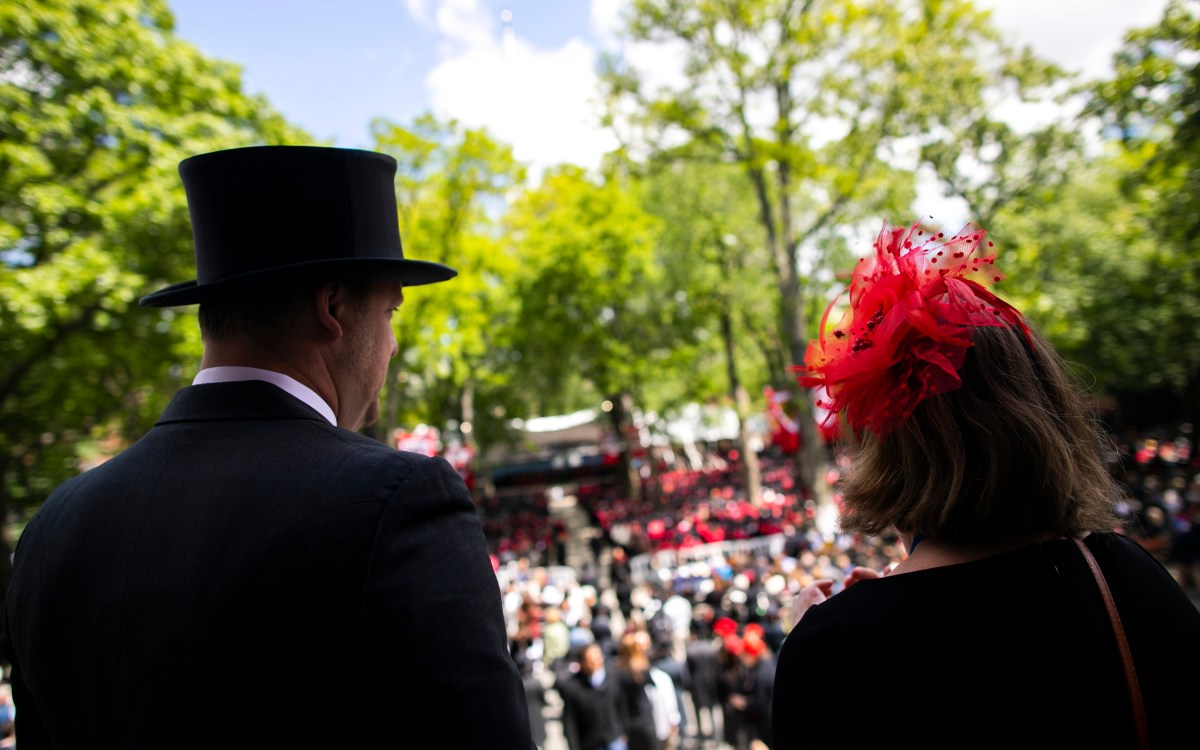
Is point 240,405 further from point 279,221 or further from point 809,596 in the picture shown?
point 809,596

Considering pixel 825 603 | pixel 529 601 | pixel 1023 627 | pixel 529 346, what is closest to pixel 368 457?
pixel 825 603

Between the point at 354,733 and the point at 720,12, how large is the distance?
50.3ft

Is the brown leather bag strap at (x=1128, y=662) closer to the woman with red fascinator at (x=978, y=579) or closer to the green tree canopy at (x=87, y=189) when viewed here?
the woman with red fascinator at (x=978, y=579)

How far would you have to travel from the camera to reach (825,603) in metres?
1.22

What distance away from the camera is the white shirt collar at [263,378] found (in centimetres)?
116

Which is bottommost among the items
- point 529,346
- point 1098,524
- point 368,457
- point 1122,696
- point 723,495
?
point 723,495

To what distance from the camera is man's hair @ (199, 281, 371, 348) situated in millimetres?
1174

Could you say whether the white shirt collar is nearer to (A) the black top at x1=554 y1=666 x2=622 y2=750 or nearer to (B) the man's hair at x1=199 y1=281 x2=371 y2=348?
(B) the man's hair at x1=199 y1=281 x2=371 y2=348

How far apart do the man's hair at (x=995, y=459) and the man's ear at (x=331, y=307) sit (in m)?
1.13

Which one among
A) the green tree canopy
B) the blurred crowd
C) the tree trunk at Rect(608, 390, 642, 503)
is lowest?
the blurred crowd

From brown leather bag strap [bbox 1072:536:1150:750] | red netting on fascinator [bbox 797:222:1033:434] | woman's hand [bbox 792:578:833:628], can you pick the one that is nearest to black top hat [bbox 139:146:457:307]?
red netting on fascinator [bbox 797:222:1033:434]

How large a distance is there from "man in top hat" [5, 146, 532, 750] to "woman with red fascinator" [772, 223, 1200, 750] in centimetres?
62

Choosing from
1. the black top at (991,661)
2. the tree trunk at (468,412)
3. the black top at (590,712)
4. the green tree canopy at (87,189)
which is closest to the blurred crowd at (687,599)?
the black top at (590,712)

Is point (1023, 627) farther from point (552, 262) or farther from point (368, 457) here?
point (552, 262)
